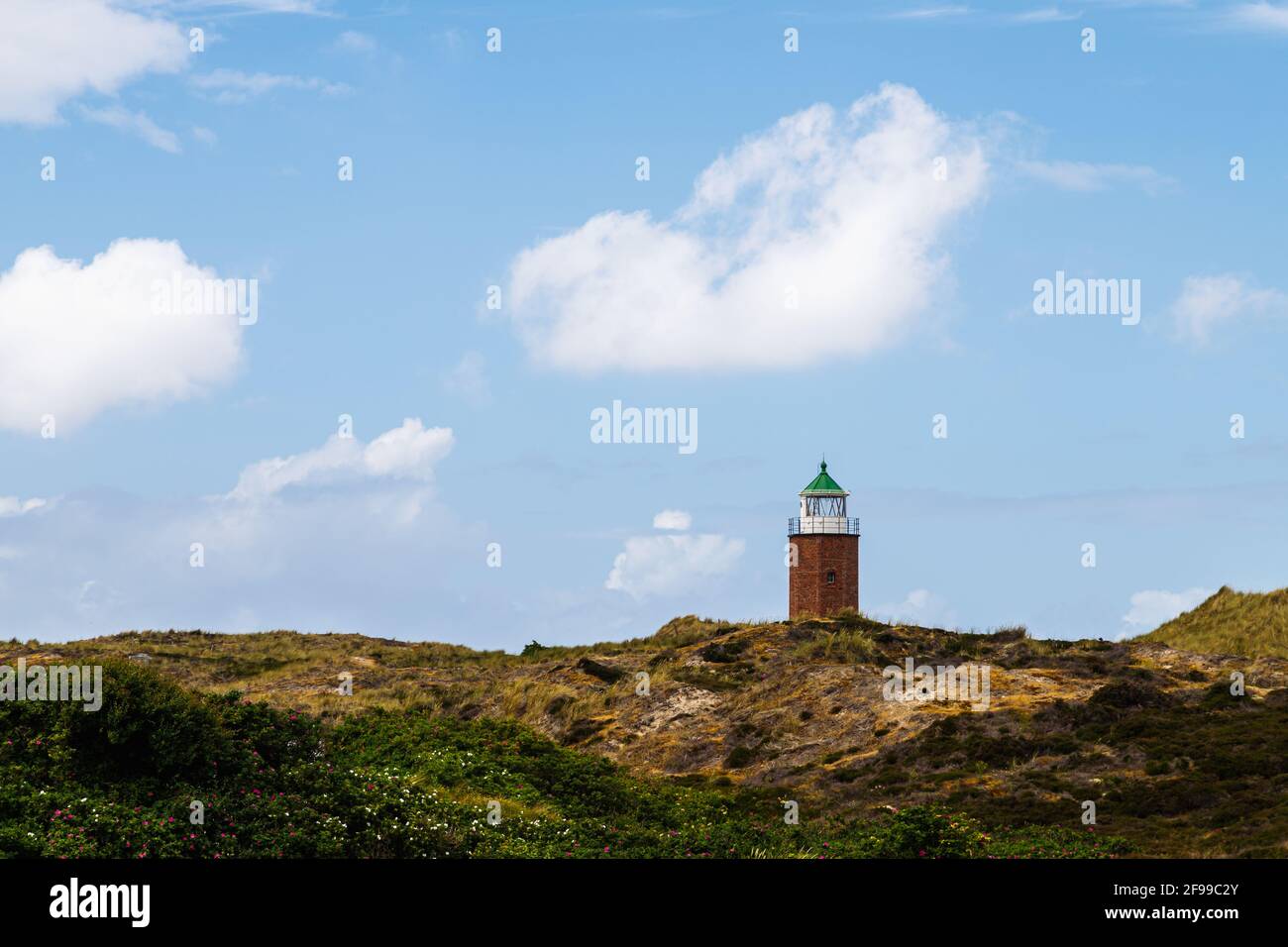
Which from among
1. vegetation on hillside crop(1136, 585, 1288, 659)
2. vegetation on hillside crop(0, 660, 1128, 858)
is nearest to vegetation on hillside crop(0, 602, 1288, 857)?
vegetation on hillside crop(0, 660, 1128, 858)

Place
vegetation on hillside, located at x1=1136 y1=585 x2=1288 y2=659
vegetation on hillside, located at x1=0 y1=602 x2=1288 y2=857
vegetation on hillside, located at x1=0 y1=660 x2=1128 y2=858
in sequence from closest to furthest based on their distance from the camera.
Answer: vegetation on hillside, located at x1=0 y1=660 x2=1128 y2=858, vegetation on hillside, located at x1=0 y1=602 x2=1288 y2=857, vegetation on hillside, located at x1=1136 y1=585 x2=1288 y2=659

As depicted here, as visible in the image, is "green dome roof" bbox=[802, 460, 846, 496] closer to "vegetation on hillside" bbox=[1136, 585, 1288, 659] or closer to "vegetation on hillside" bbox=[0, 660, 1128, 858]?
"vegetation on hillside" bbox=[1136, 585, 1288, 659]

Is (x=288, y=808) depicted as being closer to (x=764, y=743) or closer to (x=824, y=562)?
(x=764, y=743)

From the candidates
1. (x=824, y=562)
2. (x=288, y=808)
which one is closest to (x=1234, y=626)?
(x=824, y=562)

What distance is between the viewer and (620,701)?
47031 mm

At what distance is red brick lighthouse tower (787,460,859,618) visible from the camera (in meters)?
66.2

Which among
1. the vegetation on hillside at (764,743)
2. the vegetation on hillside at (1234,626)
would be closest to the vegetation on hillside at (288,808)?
the vegetation on hillside at (764,743)

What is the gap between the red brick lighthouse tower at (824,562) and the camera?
6625 cm

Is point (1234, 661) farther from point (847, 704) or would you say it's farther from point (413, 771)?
point (413, 771)

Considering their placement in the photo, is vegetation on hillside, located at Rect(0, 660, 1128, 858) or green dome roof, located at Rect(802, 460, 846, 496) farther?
green dome roof, located at Rect(802, 460, 846, 496)

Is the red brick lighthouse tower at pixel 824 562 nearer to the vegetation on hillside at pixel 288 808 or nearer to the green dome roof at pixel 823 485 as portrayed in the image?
the green dome roof at pixel 823 485

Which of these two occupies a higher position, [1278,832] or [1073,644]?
[1073,644]
